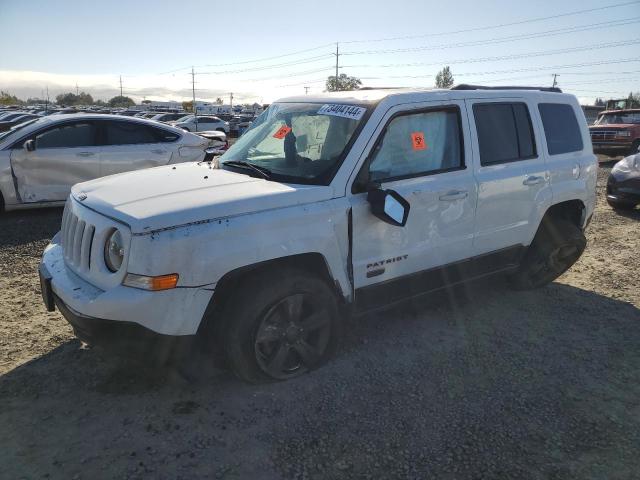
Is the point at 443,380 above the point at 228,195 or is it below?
below

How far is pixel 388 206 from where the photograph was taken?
3.26 meters

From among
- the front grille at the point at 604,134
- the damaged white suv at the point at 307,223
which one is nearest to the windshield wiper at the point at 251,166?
the damaged white suv at the point at 307,223

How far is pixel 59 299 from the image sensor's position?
3.08m

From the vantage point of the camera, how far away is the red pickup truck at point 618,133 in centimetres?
1638

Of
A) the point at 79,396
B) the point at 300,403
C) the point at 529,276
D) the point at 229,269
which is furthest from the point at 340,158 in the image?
the point at 529,276

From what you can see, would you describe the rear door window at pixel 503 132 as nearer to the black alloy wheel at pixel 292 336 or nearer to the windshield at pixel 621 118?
the black alloy wheel at pixel 292 336

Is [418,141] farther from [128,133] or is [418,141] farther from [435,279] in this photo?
[128,133]

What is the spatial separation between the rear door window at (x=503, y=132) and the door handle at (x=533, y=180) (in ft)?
0.59

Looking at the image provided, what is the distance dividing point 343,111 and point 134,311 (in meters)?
1.97

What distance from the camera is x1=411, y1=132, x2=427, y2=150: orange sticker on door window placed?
3.66 meters

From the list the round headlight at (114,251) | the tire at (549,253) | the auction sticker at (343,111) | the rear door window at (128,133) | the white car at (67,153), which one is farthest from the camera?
the rear door window at (128,133)

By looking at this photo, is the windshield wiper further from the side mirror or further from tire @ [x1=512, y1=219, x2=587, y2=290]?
tire @ [x1=512, y1=219, x2=587, y2=290]

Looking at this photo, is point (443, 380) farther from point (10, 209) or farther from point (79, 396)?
point (10, 209)

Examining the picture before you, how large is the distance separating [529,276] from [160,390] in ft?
11.9
